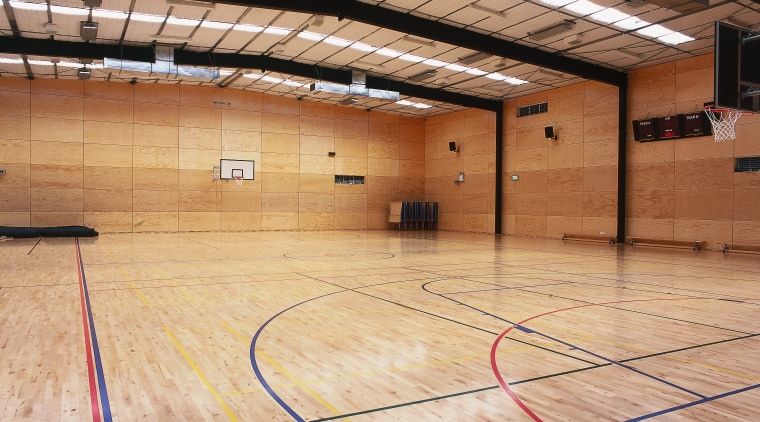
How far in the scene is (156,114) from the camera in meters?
20.5

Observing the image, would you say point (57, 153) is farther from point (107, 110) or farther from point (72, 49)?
point (72, 49)

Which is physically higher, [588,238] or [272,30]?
[272,30]

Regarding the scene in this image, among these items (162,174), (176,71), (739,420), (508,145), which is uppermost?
(176,71)

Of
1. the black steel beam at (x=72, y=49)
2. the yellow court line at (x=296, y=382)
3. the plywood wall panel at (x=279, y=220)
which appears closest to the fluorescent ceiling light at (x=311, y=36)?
the black steel beam at (x=72, y=49)

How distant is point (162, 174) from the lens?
20.6m

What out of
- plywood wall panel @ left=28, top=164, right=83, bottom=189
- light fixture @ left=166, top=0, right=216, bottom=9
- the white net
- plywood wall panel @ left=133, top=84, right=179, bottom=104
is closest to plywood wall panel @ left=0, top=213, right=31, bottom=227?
plywood wall panel @ left=28, top=164, right=83, bottom=189

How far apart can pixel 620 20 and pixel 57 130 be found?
61.8ft

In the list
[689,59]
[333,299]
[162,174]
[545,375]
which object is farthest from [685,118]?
[162,174]

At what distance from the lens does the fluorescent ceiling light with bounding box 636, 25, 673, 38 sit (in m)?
13.2

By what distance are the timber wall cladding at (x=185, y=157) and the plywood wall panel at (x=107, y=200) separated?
0.12 feet

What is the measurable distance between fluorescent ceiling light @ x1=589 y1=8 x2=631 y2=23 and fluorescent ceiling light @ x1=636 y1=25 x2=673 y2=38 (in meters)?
1.08

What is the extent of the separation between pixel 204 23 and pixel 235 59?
10.3 feet

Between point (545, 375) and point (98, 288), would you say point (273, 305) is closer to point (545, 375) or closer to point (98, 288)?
point (98, 288)

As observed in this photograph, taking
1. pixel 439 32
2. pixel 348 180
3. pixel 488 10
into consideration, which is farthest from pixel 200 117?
pixel 488 10
